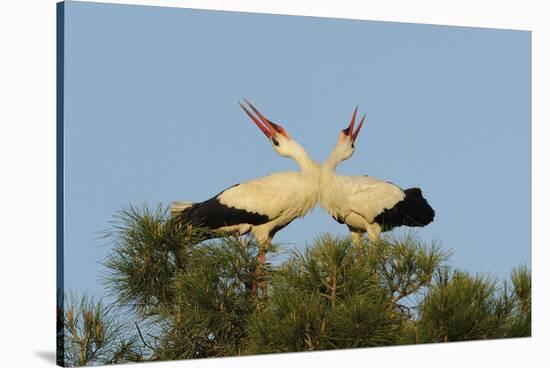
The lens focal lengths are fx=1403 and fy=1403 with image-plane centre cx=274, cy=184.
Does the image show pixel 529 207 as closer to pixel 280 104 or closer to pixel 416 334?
pixel 416 334

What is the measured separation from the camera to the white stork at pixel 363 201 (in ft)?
24.7

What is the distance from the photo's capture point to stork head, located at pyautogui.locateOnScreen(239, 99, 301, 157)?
7.32 m

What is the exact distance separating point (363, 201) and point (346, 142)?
36 cm

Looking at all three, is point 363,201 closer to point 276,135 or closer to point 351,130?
point 351,130

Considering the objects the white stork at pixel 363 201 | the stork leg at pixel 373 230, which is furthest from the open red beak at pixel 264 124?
the stork leg at pixel 373 230

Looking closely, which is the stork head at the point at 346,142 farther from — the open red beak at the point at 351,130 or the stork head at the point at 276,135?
the stork head at the point at 276,135

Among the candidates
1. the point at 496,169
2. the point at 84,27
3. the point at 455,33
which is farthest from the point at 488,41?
the point at 84,27

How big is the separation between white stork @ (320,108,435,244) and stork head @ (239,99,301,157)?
0.20m

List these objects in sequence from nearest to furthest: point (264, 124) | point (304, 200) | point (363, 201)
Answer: point (264, 124) → point (304, 200) → point (363, 201)

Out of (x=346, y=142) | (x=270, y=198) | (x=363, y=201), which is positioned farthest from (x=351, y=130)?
(x=270, y=198)

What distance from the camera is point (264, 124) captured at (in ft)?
24.1

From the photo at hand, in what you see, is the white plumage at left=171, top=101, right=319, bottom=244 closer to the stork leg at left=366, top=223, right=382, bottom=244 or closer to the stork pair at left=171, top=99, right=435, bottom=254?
the stork pair at left=171, top=99, right=435, bottom=254

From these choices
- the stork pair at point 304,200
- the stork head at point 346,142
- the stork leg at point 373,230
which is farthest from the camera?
the stork leg at point 373,230

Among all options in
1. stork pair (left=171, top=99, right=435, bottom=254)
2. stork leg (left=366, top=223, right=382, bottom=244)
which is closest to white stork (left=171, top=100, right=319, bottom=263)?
stork pair (left=171, top=99, right=435, bottom=254)
